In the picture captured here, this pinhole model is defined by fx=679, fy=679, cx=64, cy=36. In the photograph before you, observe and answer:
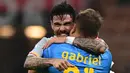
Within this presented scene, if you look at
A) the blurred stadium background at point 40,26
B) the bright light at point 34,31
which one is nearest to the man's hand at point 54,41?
the blurred stadium background at point 40,26

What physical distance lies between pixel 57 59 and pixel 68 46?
0.51 feet

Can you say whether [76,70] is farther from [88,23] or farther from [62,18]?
[62,18]

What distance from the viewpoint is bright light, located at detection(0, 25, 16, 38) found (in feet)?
28.9

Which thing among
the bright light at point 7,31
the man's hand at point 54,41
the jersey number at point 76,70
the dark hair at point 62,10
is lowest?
the bright light at point 7,31

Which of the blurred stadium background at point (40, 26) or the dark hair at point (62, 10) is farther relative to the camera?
the blurred stadium background at point (40, 26)

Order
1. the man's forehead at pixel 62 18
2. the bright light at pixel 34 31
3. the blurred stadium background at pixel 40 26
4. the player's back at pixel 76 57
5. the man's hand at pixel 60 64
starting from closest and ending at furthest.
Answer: the man's hand at pixel 60 64
the player's back at pixel 76 57
the man's forehead at pixel 62 18
the blurred stadium background at pixel 40 26
the bright light at pixel 34 31

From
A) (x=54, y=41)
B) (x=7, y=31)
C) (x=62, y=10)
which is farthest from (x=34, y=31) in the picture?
(x=54, y=41)

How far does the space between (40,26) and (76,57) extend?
428cm

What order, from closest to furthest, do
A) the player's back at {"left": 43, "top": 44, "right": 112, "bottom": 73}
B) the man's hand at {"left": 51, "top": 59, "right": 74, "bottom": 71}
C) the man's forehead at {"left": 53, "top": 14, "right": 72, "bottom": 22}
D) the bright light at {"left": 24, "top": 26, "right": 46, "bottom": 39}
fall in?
1. the man's hand at {"left": 51, "top": 59, "right": 74, "bottom": 71}
2. the player's back at {"left": 43, "top": 44, "right": 112, "bottom": 73}
3. the man's forehead at {"left": 53, "top": 14, "right": 72, "bottom": 22}
4. the bright light at {"left": 24, "top": 26, "right": 46, "bottom": 39}

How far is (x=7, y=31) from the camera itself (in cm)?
880

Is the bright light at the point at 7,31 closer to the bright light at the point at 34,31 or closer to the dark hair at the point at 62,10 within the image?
the bright light at the point at 34,31

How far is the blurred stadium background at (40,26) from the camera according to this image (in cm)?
841

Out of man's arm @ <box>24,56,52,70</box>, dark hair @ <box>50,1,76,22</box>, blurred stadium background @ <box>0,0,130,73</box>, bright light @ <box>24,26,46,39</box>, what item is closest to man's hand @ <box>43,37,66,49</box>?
man's arm @ <box>24,56,52,70</box>

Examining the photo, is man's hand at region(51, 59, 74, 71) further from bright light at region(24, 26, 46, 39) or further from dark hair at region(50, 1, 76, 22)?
bright light at region(24, 26, 46, 39)
